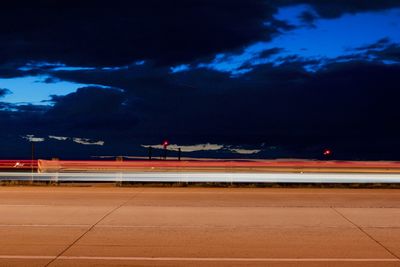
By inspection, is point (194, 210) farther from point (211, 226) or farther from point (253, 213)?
point (211, 226)

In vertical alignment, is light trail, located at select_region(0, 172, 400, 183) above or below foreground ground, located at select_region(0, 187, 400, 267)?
above

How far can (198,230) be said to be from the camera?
44.6ft

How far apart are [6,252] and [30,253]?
0.45 m

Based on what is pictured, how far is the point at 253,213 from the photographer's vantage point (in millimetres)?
16859

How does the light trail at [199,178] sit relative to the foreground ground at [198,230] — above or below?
above

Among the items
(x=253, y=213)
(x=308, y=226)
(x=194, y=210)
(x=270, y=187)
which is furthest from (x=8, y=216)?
(x=270, y=187)

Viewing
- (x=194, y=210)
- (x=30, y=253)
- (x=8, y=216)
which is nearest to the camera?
(x=30, y=253)

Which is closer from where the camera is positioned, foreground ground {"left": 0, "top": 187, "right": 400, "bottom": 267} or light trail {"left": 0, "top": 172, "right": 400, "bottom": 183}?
foreground ground {"left": 0, "top": 187, "right": 400, "bottom": 267}

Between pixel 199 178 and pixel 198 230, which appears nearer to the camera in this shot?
pixel 198 230

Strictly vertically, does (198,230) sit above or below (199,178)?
below

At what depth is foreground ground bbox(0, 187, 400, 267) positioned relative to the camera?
34.0ft

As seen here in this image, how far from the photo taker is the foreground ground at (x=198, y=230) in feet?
34.0

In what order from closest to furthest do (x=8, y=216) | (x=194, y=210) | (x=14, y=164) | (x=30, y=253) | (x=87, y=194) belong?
1. (x=30, y=253)
2. (x=8, y=216)
3. (x=194, y=210)
4. (x=87, y=194)
5. (x=14, y=164)

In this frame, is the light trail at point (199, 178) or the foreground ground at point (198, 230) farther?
→ the light trail at point (199, 178)
